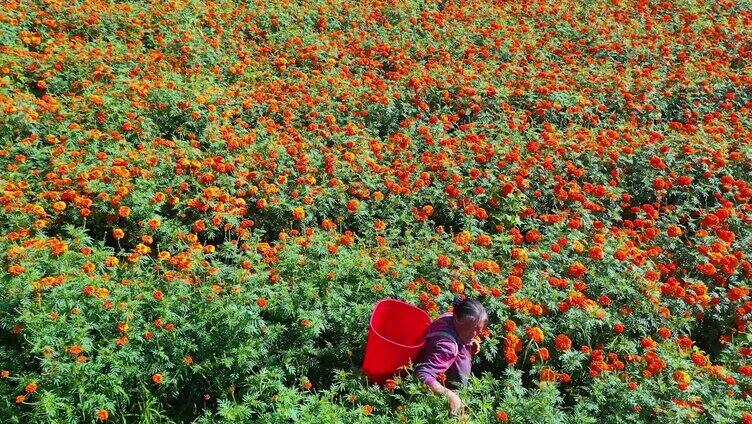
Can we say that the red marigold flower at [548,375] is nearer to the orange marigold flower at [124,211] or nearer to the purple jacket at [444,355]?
the purple jacket at [444,355]

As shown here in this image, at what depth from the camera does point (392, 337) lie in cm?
351

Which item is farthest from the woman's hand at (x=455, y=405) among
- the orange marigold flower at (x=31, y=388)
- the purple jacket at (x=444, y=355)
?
the orange marigold flower at (x=31, y=388)

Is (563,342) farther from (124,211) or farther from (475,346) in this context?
(124,211)

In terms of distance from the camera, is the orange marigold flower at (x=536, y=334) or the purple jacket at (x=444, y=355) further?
the orange marigold flower at (x=536, y=334)

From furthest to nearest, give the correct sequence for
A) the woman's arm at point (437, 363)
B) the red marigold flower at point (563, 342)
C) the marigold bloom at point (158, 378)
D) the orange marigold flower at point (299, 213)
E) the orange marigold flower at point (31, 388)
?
the orange marigold flower at point (299, 213) → the red marigold flower at point (563, 342) → the woman's arm at point (437, 363) → the marigold bloom at point (158, 378) → the orange marigold flower at point (31, 388)

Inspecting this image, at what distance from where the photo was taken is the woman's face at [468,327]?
10.4ft

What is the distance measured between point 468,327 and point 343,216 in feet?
4.86

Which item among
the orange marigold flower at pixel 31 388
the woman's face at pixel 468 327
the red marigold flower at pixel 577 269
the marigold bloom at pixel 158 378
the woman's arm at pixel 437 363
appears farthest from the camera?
the red marigold flower at pixel 577 269

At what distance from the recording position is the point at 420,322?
137 inches

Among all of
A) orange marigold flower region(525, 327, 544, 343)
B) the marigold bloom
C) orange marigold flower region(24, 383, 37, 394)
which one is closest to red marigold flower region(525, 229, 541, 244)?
orange marigold flower region(525, 327, 544, 343)

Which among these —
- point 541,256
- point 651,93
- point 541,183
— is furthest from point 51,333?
point 651,93

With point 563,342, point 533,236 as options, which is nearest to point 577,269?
point 533,236

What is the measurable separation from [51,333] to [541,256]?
2750mm

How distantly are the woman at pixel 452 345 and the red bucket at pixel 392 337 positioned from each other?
76 millimetres
